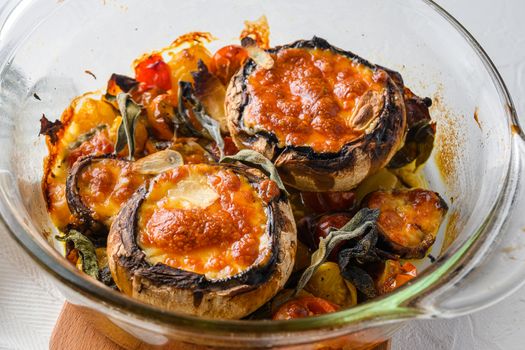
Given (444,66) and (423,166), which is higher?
(444,66)

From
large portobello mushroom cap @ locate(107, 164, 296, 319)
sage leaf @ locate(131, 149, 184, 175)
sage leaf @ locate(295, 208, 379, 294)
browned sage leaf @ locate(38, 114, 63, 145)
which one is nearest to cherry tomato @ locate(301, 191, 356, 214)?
sage leaf @ locate(295, 208, 379, 294)

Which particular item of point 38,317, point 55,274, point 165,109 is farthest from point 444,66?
point 38,317

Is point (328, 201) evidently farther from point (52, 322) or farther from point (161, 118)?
point (52, 322)

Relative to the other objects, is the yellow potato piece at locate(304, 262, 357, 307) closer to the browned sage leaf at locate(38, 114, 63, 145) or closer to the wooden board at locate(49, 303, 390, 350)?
the wooden board at locate(49, 303, 390, 350)

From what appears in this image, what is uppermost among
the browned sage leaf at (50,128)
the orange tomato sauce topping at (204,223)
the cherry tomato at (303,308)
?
the orange tomato sauce topping at (204,223)

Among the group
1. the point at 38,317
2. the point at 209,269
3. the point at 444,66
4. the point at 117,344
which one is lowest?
the point at 38,317

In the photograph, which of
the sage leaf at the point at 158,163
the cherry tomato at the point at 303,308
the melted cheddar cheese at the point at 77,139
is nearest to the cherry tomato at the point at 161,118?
the melted cheddar cheese at the point at 77,139

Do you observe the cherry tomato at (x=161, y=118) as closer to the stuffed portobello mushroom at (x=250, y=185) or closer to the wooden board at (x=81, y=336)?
the stuffed portobello mushroom at (x=250, y=185)

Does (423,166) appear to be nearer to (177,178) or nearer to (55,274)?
(177,178)
